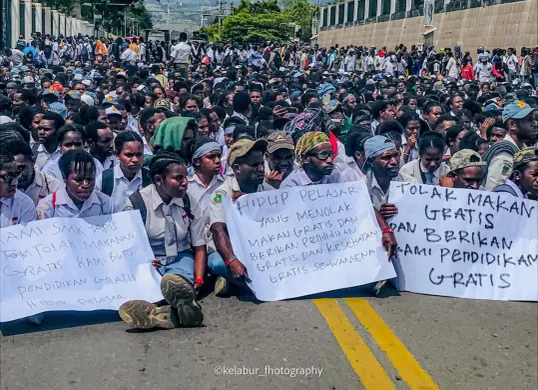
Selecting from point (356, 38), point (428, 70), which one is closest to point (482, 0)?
point (428, 70)

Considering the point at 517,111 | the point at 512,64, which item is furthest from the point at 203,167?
the point at 512,64

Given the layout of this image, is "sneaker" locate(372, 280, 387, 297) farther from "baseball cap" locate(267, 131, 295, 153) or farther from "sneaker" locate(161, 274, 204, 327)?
"sneaker" locate(161, 274, 204, 327)

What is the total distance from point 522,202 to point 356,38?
5632 cm

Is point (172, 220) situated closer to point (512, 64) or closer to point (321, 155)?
point (321, 155)

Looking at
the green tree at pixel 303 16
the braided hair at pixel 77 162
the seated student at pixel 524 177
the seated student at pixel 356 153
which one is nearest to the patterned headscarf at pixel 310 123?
the seated student at pixel 356 153

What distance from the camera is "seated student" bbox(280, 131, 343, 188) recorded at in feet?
22.7

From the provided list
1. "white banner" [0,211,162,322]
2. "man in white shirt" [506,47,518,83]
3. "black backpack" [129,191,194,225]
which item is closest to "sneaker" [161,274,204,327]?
"white banner" [0,211,162,322]

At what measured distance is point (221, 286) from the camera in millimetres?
6641

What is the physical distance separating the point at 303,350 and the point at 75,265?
1.81 m

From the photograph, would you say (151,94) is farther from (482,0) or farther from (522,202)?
(482,0)

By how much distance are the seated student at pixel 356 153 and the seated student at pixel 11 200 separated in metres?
2.82

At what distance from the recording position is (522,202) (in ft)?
21.7

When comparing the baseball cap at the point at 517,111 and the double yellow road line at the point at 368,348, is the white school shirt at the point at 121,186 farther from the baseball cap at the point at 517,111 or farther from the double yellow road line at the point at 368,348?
the baseball cap at the point at 517,111

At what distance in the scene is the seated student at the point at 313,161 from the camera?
6.91 m
